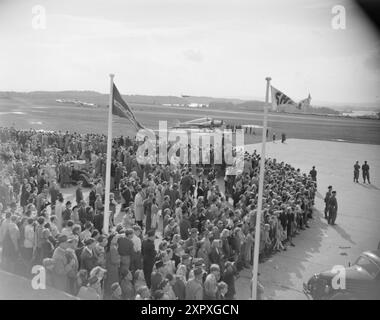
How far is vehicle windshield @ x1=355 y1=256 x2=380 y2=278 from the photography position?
8.34 meters

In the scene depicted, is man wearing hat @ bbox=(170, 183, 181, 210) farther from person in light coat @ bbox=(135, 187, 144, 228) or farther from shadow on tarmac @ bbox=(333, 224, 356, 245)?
shadow on tarmac @ bbox=(333, 224, 356, 245)

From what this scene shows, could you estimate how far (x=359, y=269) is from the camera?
335 inches

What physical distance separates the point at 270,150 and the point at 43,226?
24.1 metres

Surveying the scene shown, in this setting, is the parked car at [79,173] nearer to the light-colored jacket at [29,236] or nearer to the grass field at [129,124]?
the light-colored jacket at [29,236]

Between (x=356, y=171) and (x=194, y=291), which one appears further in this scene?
(x=356, y=171)

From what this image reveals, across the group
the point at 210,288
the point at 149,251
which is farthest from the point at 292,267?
the point at 210,288

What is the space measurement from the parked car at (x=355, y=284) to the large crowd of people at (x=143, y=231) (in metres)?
1.65

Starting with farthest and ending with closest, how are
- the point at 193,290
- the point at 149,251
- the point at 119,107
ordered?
the point at 119,107, the point at 149,251, the point at 193,290

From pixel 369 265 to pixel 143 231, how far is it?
5840 mm

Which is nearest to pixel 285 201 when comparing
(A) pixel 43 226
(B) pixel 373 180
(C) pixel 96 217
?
(C) pixel 96 217

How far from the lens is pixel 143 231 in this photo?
12.0 meters

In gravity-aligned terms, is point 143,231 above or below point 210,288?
below

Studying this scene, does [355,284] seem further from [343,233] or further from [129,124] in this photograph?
[129,124]
